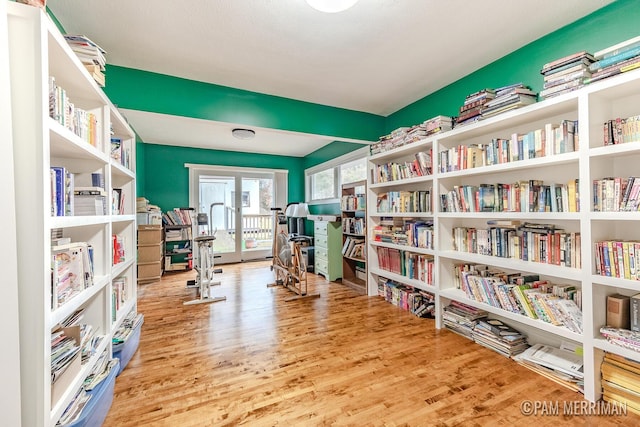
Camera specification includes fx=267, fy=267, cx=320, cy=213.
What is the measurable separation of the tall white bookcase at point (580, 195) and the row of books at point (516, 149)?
3.2 inches

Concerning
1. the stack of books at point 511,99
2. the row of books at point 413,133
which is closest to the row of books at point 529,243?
the stack of books at point 511,99

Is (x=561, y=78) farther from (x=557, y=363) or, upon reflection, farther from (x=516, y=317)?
(x=557, y=363)

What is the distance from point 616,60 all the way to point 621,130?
41 cm

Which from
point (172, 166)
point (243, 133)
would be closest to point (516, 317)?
point (243, 133)

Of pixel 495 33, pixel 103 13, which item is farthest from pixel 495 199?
pixel 103 13

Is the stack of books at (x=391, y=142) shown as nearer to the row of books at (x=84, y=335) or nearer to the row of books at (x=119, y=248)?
the row of books at (x=119, y=248)

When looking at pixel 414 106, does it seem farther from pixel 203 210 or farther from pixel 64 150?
pixel 203 210

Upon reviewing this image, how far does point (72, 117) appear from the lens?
1.39 metres

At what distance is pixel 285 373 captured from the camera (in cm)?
188

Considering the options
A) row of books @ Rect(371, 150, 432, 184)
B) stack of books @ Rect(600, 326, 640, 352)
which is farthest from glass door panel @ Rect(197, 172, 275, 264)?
stack of books @ Rect(600, 326, 640, 352)

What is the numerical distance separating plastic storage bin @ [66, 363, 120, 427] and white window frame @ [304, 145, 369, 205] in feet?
12.2

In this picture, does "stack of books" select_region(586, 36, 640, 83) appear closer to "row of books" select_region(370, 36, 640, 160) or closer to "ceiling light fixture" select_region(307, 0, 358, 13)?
"row of books" select_region(370, 36, 640, 160)

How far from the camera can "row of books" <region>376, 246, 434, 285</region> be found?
283 cm

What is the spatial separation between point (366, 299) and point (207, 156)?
14.6ft
